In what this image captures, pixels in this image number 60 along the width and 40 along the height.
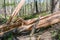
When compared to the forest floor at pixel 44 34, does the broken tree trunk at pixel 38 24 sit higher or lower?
higher

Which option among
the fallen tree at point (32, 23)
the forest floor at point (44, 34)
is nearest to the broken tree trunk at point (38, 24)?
the fallen tree at point (32, 23)

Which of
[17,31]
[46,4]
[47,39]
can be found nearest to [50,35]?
[47,39]

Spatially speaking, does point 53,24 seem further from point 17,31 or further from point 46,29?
point 17,31

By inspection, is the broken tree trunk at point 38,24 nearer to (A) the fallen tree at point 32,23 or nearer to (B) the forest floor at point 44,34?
(A) the fallen tree at point 32,23

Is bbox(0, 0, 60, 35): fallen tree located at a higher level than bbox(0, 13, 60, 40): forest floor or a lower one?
higher

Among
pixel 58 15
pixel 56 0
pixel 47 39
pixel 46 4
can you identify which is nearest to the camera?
pixel 47 39

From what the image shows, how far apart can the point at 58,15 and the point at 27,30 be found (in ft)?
2.26

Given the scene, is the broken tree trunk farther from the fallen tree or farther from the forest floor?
the forest floor

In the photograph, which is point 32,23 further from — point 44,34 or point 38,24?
point 44,34

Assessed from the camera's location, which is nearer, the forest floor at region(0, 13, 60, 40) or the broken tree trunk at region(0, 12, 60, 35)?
the forest floor at region(0, 13, 60, 40)

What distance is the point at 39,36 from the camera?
130 inches

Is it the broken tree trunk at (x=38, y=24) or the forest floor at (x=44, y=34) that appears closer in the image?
the forest floor at (x=44, y=34)

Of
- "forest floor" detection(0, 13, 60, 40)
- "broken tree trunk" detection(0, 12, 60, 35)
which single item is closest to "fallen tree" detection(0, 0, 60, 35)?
"broken tree trunk" detection(0, 12, 60, 35)

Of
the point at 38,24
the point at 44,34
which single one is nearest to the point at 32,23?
the point at 38,24
